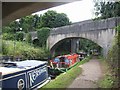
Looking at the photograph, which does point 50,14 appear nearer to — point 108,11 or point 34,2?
point 108,11

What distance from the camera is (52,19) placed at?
32125 millimetres

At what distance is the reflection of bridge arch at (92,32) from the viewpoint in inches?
629

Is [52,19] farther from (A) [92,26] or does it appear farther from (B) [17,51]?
(A) [92,26]

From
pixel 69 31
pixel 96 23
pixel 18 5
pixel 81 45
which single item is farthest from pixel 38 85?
pixel 81 45

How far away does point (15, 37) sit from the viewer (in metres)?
29.1

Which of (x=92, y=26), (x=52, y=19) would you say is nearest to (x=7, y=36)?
(x=52, y=19)

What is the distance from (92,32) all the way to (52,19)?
520 inches

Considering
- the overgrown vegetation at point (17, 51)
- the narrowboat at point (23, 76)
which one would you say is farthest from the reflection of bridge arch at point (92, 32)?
the narrowboat at point (23, 76)

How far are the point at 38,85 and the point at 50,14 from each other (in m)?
23.9

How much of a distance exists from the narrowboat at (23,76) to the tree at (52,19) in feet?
71.5

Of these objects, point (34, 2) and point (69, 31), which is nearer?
point (34, 2)

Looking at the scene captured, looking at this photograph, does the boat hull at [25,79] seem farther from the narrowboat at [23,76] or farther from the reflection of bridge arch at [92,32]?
the reflection of bridge arch at [92,32]

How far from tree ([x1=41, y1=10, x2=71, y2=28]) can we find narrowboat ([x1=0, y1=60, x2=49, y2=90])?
858 inches

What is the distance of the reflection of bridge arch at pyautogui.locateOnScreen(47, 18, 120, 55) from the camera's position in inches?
629
